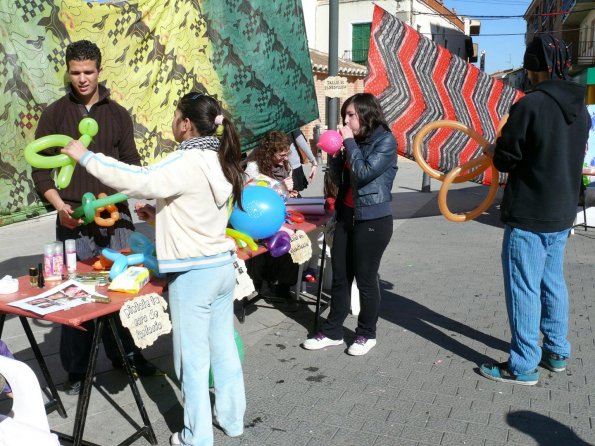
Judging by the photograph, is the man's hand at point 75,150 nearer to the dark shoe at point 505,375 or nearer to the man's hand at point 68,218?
the man's hand at point 68,218

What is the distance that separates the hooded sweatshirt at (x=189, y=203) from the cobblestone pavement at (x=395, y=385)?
1.04 m

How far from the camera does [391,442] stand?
3141 mm

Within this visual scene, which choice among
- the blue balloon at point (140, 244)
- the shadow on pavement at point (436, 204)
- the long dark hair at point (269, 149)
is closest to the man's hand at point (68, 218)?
the blue balloon at point (140, 244)

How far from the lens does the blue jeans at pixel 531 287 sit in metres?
3.55

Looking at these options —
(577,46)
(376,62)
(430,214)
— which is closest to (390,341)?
(376,62)

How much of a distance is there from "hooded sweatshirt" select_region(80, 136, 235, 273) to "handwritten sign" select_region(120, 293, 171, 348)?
0.82 ft

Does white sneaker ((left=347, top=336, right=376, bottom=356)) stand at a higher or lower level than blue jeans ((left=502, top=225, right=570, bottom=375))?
lower

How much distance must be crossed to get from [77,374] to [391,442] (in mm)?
1875

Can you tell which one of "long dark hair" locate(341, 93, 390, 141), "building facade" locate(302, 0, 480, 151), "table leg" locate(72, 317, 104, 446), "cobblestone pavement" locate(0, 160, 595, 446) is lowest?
"cobblestone pavement" locate(0, 160, 595, 446)

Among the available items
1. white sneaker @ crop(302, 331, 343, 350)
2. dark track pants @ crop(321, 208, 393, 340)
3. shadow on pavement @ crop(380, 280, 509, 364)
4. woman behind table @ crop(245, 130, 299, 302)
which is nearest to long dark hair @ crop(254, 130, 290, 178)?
woman behind table @ crop(245, 130, 299, 302)

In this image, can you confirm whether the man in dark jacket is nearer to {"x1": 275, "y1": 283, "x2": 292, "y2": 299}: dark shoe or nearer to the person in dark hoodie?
{"x1": 275, "y1": 283, "x2": 292, "y2": 299}: dark shoe

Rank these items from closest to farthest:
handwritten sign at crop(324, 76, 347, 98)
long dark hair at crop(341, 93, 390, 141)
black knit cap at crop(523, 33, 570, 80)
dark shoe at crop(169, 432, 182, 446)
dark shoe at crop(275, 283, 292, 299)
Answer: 1. dark shoe at crop(169, 432, 182, 446)
2. black knit cap at crop(523, 33, 570, 80)
3. long dark hair at crop(341, 93, 390, 141)
4. dark shoe at crop(275, 283, 292, 299)
5. handwritten sign at crop(324, 76, 347, 98)

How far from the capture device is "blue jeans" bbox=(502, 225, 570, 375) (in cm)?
355

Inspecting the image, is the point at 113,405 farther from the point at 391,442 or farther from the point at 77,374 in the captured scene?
the point at 391,442
